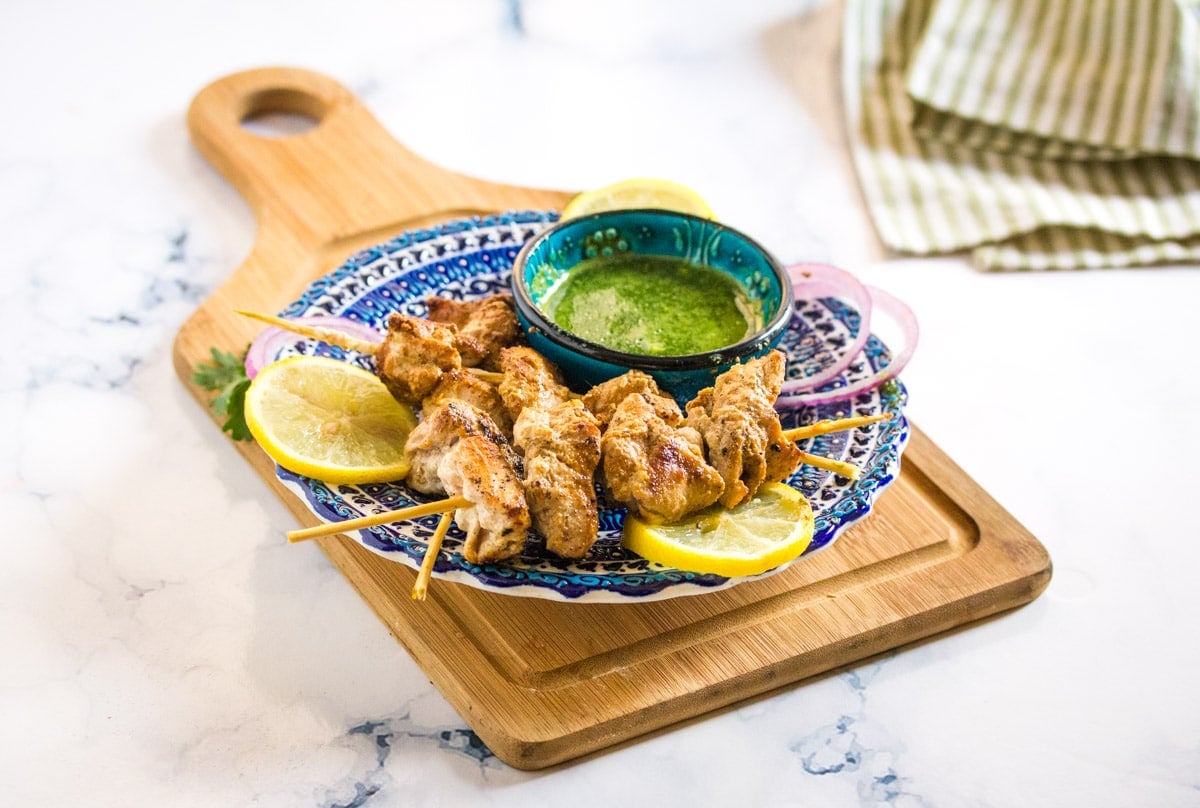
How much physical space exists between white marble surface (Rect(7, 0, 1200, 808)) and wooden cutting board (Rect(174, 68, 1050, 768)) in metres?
0.08

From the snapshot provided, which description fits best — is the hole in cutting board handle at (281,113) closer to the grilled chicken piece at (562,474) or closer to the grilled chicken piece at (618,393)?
the grilled chicken piece at (618,393)

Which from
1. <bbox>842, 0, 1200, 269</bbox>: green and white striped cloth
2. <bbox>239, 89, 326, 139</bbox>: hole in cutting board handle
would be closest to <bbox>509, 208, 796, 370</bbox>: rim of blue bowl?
<bbox>842, 0, 1200, 269</bbox>: green and white striped cloth

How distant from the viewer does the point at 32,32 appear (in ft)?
20.0

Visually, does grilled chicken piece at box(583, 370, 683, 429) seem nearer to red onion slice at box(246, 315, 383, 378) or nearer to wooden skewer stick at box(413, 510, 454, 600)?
wooden skewer stick at box(413, 510, 454, 600)

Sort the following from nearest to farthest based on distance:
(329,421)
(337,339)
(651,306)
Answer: (329,421) < (337,339) < (651,306)

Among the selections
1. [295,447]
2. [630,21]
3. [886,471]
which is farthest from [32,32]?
[886,471]

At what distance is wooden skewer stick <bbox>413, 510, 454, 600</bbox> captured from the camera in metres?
2.86

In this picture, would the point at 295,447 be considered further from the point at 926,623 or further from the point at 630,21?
the point at 630,21

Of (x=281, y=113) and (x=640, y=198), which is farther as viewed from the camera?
(x=281, y=113)

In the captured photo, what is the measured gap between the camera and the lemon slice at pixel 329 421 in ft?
10.8

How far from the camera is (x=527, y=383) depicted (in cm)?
349

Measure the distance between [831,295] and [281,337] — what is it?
5.87ft

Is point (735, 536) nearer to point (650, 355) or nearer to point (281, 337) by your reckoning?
point (650, 355)

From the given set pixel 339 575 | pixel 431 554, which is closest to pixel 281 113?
pixel 339 575
